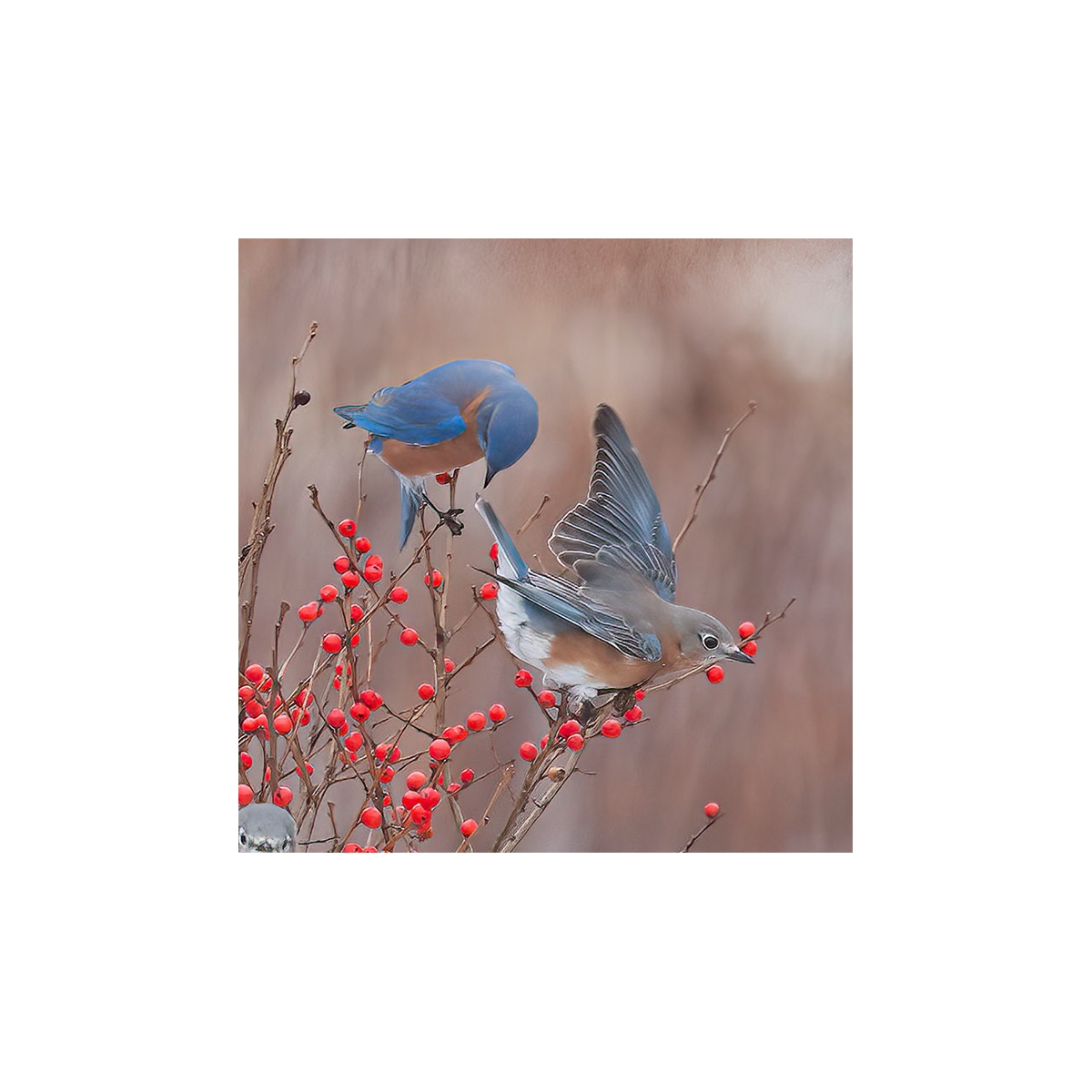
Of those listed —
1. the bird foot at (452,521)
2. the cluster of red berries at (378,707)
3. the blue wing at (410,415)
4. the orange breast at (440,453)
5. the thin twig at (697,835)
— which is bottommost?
the thin twig at (697,835)

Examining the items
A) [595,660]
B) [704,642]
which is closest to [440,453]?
[595,660]

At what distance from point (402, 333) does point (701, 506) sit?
0.70 meters

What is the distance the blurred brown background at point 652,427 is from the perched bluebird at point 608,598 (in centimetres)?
3

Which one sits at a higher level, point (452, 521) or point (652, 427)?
point (652, 427)

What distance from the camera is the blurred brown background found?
2.51m

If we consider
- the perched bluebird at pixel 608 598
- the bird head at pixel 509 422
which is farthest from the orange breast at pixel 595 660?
the bird head at pixel 509 422

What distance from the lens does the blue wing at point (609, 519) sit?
8.23 ft

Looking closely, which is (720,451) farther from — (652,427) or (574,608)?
(574,608)

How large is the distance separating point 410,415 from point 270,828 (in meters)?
0.87

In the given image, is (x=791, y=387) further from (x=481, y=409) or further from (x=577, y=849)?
(x=577, y=849)

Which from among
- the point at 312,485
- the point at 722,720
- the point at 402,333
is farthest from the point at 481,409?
the point at 722,720

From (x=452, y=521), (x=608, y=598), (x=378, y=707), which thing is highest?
(x=452, y=521)

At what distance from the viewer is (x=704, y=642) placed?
2.51 meters

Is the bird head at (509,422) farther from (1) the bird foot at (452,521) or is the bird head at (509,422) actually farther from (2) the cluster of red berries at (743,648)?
(2) the cluster of red berries at (743,648)
